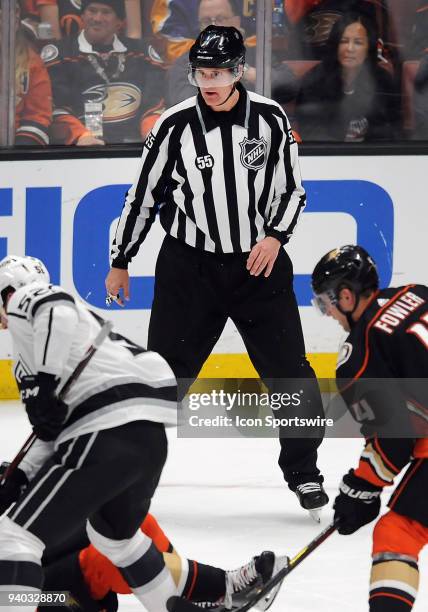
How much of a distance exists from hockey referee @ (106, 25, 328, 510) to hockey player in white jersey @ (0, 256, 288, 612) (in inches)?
43.3

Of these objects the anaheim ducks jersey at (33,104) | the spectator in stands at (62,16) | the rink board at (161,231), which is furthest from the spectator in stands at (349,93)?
the anaheim ducks jersey at (33,104)

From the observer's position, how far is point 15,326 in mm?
2555

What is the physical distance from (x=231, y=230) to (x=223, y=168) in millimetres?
177

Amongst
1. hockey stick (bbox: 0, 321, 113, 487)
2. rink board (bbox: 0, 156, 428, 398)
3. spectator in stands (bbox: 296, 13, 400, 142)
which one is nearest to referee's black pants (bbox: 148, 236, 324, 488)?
hockey stick (bbox: 0, 321, 113, 487)

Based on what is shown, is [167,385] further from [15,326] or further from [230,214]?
[230,214]

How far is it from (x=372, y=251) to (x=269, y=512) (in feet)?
6.05

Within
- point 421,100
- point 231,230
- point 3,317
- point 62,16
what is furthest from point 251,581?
point 62,16

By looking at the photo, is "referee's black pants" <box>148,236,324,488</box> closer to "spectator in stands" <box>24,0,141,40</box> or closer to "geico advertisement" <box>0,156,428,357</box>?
"geico advertisement" <box>0,156,428,357</box>

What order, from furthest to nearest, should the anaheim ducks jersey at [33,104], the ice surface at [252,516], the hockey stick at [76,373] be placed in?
the anaheim ducks jersey at [33,104] < the ice surface at [252,516] < the hockey stick at [76,373]

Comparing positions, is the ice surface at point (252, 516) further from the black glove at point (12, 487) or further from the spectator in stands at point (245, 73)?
the spectator in stands at point (245, 73)

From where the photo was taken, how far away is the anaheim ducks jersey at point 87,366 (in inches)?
97.3

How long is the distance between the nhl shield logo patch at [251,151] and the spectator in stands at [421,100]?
200cm

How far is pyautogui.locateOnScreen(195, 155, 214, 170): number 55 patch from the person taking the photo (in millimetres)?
3719

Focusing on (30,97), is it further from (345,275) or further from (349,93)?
(345,275)
